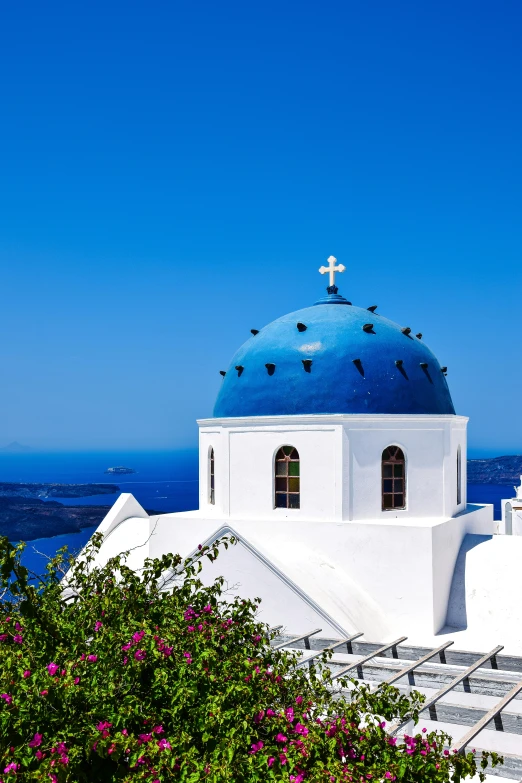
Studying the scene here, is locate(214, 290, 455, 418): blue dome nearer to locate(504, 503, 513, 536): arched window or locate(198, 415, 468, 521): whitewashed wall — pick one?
locate(198, 415, 468, 521): whitewashed wall

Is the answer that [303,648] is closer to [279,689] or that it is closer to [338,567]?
[338,567]

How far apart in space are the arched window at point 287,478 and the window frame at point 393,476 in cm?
153

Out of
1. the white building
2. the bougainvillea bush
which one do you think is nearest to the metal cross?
the white building

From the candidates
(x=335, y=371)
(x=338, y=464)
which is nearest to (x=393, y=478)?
(x=338, y=464)

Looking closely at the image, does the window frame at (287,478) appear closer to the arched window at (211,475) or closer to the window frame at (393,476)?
the window frame at (393,476)

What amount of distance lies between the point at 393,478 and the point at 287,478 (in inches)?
74.6

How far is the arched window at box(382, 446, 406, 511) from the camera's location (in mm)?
12734

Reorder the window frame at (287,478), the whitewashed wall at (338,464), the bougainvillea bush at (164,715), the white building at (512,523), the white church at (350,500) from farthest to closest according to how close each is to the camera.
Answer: the white building at (512,523) → the window frame at (287,478) → the whitewashed wall at (338,464) → the white church at (350,500) → the bougainvillea bush at (164,715)

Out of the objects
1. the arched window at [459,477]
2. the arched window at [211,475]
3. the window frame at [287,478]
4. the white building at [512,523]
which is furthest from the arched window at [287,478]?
the white building at [512,523]

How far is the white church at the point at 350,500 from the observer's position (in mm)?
11758

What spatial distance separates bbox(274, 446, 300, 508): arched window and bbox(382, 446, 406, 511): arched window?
5.08 ft

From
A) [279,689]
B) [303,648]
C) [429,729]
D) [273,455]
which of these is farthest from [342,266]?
[279,689]

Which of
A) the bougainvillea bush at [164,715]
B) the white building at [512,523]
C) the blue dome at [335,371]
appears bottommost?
the white building at [512,523]

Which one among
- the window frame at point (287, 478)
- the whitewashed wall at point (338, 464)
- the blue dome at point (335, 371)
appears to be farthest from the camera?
the window frame at point (287, 478)
